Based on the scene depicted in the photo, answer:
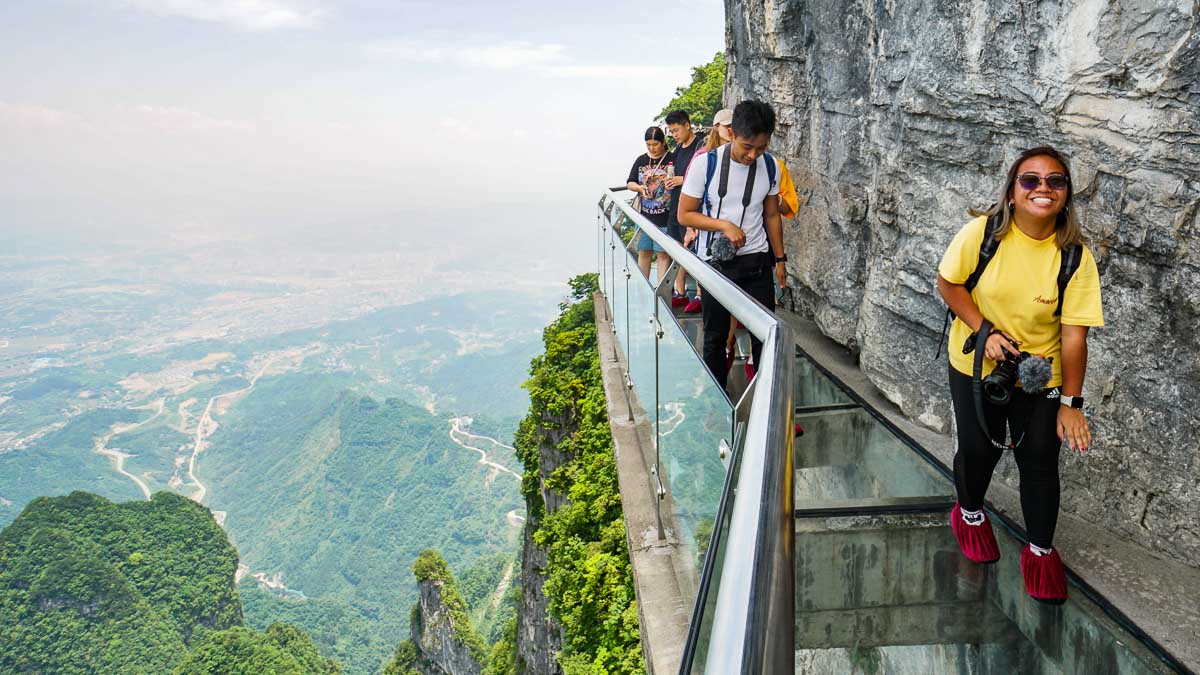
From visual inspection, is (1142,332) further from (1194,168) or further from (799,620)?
(799,620)

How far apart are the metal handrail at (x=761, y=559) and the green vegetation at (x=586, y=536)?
3.60 meters

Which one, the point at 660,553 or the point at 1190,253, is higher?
the point at 1190,253

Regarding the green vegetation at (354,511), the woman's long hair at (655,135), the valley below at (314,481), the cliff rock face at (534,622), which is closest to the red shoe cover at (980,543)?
the woman's long hair at (655,135)

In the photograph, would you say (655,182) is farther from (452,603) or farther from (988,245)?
(452,603)

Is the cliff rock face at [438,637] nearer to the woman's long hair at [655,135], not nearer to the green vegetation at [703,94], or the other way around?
the green vegetation at [703,94]

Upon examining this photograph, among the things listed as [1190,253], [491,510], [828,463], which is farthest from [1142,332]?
[491,510]

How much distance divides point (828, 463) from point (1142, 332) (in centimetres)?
146

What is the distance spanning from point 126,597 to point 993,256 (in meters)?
64.4

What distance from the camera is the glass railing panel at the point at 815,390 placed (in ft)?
15.5

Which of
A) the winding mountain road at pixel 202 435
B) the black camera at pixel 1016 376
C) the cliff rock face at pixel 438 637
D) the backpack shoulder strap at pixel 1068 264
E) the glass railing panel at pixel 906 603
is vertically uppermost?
the backpack shoulder strap at pixel 1068 264

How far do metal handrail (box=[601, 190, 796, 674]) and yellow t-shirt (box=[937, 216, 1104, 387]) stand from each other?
137 centimetres

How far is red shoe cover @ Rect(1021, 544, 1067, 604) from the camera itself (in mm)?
2529

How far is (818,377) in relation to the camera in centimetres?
519

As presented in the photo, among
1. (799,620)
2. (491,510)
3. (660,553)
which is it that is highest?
(799,620)
